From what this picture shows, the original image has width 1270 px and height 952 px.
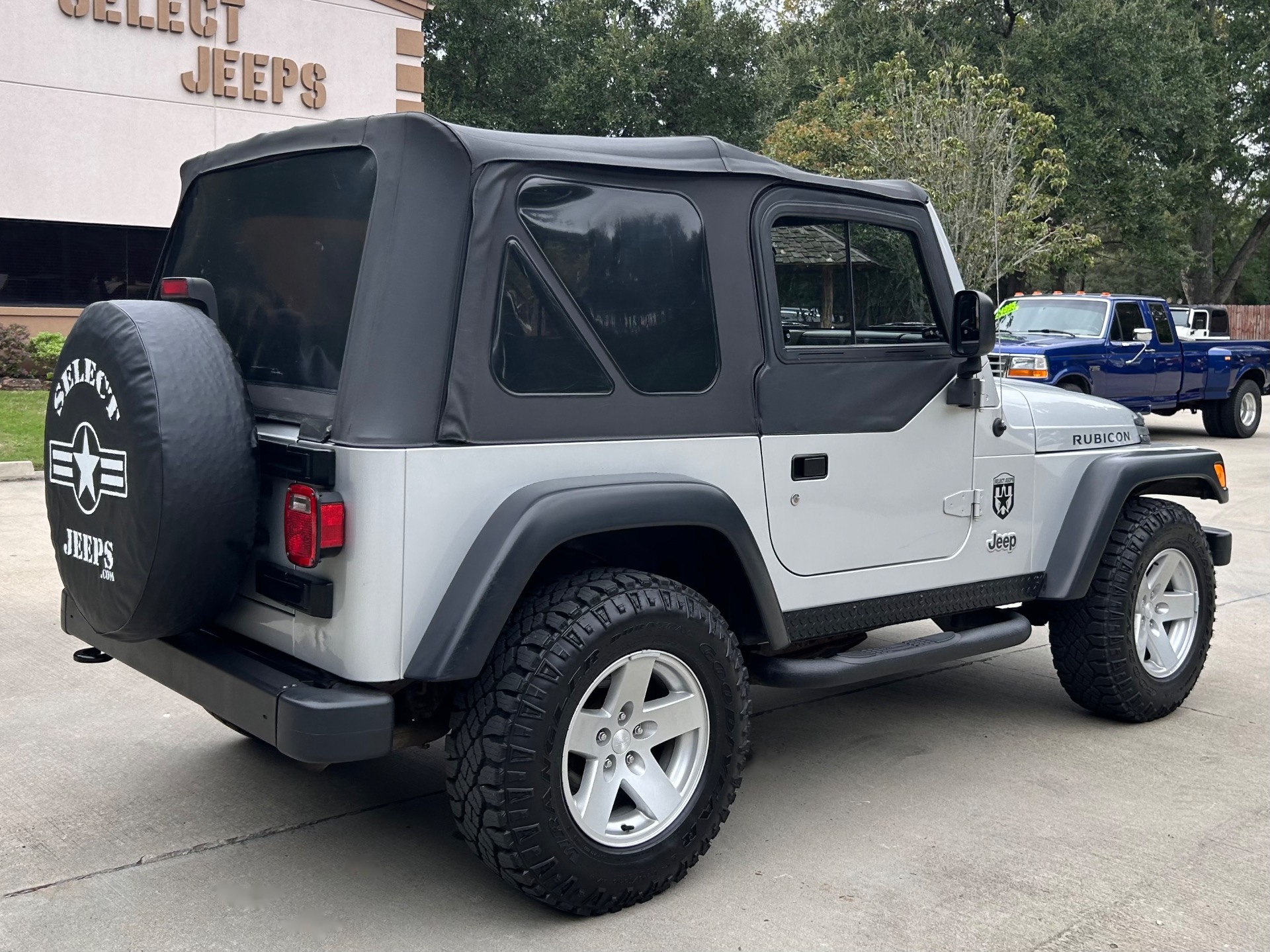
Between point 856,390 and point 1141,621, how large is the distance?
1801 millimetres

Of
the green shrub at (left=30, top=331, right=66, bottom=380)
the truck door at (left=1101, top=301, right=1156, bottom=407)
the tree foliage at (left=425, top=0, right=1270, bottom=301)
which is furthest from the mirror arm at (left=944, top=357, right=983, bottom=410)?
the tree foliage at (left=425, top=0, right=1270, bottom=301)

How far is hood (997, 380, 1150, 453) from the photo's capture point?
Answer: 188 inches

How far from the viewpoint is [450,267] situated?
3.20 metres

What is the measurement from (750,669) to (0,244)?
51.0 ft

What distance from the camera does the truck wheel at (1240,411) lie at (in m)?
17.5

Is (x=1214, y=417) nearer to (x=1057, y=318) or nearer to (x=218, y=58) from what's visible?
(x=1057, y=318)

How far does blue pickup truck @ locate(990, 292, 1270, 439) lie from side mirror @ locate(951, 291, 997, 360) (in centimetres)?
912

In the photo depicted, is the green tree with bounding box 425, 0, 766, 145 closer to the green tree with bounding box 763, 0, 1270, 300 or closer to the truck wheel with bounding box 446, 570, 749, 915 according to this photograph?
the green tree with bounding box 763, 0, 1270, 300

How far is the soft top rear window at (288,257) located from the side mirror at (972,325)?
211 cm

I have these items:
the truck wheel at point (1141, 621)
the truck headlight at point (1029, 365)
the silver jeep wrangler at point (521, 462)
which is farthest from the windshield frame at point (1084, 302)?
the silver jeep wrangler at point (521, 462)

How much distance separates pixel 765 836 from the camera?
3908 mm

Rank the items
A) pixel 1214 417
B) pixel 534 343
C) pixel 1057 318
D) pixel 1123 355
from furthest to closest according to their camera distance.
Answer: pixel 1214 417 → pixel 1057 318 → pixel 1123 355 → pixel 534 343

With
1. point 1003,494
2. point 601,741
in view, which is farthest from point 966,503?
point 601,741

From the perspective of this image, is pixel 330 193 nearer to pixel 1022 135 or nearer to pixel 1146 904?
pixel 1146 904
